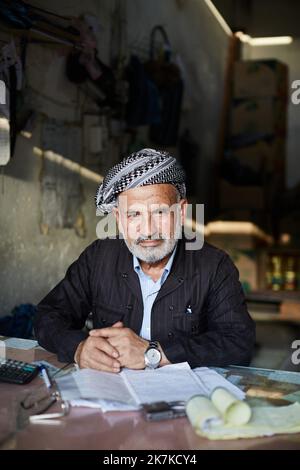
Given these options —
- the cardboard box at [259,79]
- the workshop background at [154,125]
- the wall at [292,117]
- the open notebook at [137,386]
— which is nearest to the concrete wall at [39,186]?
the workshop background at [154,125]

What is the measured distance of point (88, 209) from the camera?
3885 mm

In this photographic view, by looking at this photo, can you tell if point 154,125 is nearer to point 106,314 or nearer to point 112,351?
point 106,314

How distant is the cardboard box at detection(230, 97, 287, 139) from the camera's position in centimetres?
704

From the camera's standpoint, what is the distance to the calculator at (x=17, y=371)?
1.56m

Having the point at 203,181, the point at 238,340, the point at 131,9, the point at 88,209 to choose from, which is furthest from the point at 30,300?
the point at 203,181

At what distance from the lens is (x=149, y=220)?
2012 millimetres

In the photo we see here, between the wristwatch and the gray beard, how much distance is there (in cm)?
40

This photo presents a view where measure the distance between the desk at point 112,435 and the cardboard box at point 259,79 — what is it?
6.31 meters

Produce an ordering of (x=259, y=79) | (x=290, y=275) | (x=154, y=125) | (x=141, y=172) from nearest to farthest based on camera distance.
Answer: (x=141, y=172) < (x=154, y=125) < (x=290, y=275) < (x=259, y=79)

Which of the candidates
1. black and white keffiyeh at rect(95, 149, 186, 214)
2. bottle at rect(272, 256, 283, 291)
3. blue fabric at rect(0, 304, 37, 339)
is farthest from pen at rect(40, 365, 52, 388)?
bottle at rect(272, 256, 283, 291)

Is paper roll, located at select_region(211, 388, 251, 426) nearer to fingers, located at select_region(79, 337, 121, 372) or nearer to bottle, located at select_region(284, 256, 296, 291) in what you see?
fingers, located at select_region(79, 337, 121, 372)

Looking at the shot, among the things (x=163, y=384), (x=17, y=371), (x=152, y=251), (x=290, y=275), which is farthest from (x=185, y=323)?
(x=290, y=275)

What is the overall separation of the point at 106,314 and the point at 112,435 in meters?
0.93
